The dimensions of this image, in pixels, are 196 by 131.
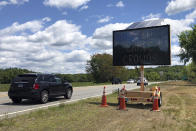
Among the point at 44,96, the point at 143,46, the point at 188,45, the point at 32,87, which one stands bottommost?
the point at 44,96

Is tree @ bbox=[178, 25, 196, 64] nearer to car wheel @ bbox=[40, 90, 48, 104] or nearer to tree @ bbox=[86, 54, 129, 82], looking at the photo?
tree @ bbox=[86, 54, 129, 82]

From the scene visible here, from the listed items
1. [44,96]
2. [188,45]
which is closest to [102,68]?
[188,45]

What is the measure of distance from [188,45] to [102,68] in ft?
129

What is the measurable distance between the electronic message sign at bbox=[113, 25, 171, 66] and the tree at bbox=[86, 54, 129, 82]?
6762 cm

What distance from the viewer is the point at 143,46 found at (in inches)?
484

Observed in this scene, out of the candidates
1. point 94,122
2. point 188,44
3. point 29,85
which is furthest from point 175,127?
point 188,44

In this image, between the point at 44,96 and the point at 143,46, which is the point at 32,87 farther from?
the point at 143,46

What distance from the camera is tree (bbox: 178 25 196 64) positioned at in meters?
46.2

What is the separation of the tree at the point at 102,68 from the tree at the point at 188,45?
33111mm

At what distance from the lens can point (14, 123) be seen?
281 inches

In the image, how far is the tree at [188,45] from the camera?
46156mm

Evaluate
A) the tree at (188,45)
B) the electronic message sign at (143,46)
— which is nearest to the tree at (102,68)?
the tree at (188,45)

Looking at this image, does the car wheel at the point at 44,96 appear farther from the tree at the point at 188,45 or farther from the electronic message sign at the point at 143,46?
the tree at the point at 188,45

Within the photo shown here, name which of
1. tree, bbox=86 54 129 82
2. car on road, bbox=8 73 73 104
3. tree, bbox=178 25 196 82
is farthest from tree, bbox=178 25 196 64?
car on road, bbox=8 73 73 104
